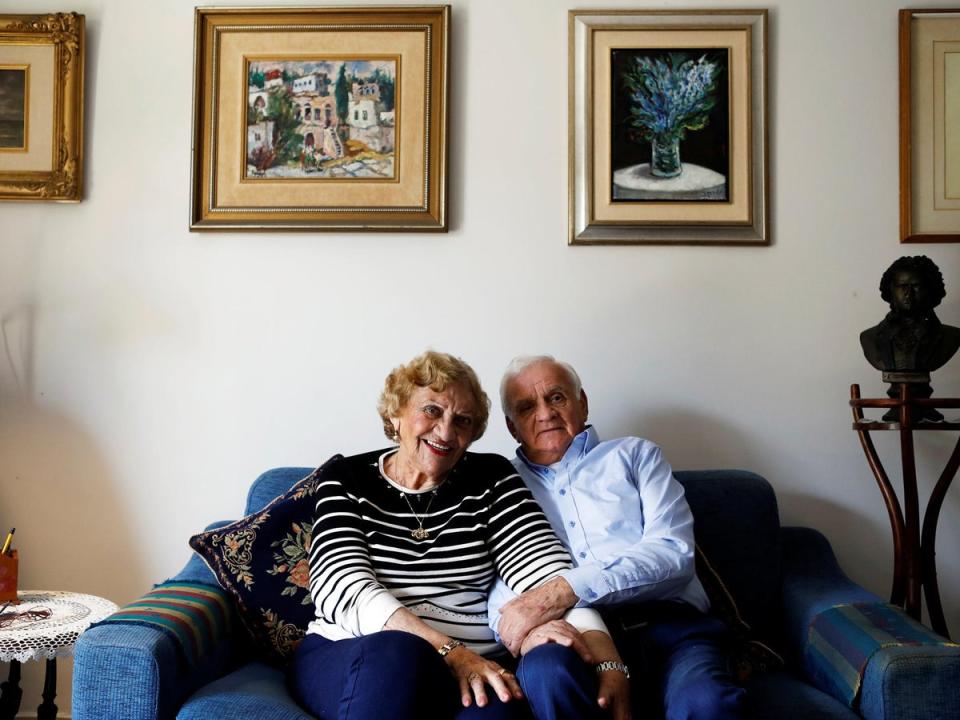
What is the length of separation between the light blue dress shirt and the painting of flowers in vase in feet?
2.71

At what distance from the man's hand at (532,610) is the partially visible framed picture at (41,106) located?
1792 millimetres

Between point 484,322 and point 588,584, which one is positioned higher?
point 484,322

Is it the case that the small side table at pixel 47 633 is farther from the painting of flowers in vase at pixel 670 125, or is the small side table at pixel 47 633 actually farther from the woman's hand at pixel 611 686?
the painting of flowers in vase at pixel 670 125

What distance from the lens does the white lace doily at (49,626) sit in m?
1.76

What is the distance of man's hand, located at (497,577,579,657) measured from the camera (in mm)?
1729

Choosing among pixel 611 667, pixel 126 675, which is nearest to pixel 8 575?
pixel 126 675

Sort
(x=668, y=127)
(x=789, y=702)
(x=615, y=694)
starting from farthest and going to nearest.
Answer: (x=668, y=127), (x=789, y=702), (x=615, y=694)

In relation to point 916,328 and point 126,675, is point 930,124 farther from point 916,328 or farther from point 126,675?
point 126,675

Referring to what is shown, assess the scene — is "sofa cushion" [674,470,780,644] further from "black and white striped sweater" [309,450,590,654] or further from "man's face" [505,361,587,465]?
"black and white striped sweater" [309,450,590,654]

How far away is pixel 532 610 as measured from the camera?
174 cm

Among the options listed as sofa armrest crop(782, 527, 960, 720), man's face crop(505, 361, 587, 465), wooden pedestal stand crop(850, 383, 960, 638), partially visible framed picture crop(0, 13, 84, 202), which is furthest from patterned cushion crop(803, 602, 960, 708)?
partially visible framed picture crop(0, 13, 84, 202)

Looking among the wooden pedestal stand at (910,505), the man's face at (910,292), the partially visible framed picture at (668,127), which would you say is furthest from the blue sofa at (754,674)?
the partially visible framed picture at (668,127)

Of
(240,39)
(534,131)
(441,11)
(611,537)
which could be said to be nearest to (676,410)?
(611,537)

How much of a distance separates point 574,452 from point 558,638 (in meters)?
0.55
